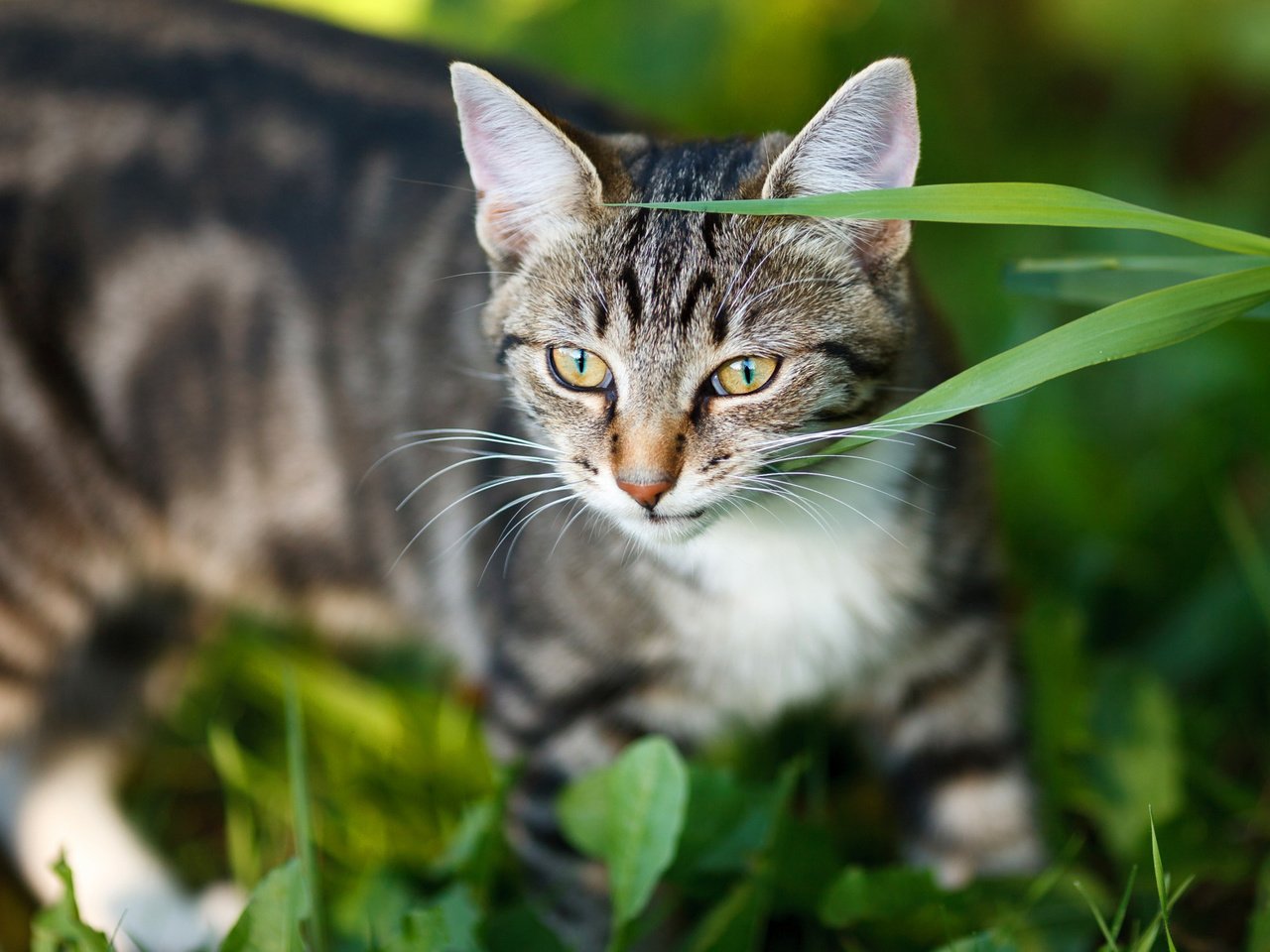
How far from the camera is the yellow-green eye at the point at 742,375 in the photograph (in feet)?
4.49

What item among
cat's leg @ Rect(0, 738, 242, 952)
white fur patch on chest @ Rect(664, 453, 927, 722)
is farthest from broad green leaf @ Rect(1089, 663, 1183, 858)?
cat's leg @ Rect(0, 738, 242, 952)

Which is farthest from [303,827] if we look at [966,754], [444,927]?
[966,754]

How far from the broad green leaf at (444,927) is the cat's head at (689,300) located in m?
0.50

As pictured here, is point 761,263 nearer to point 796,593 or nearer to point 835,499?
point 835,499

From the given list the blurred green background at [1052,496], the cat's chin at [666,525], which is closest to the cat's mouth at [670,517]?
the cat's chin at [666,525]

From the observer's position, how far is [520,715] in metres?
1.77

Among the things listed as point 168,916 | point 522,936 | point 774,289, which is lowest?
point 168,916

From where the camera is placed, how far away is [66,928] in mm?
1481

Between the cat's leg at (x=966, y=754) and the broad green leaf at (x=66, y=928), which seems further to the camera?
the cat's leg at (x=966, y=754)

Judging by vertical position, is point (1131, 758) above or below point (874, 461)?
below

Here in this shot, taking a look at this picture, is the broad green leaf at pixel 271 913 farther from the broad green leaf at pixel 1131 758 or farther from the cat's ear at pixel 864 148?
the broad green leaf at pixel 1131 758

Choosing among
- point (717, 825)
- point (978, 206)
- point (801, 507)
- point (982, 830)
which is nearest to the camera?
point (978, 206)

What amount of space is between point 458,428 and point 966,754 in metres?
0.88

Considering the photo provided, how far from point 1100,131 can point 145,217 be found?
242 cm
